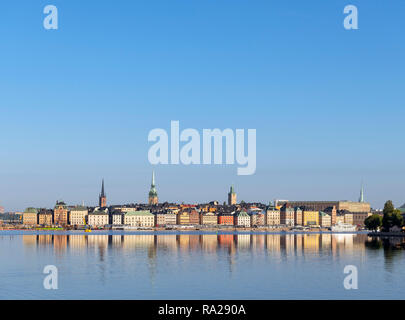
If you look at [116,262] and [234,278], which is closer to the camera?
[234,278]

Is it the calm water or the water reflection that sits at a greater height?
the calm water

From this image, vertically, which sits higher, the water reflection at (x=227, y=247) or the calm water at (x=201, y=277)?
the calm water at (x=201, y=277)

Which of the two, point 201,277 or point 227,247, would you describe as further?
point 227,247

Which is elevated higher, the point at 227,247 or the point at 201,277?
the point at 201,277

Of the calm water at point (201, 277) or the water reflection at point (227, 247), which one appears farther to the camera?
the water reflection at point (227, 247)

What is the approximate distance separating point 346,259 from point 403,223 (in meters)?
64.7

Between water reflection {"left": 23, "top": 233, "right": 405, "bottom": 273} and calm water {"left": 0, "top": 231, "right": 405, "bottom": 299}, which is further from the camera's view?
water reflection {"left": 23, "top": 233, "right": 405, "bottom": 273}

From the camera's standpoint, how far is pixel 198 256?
57875 mm
